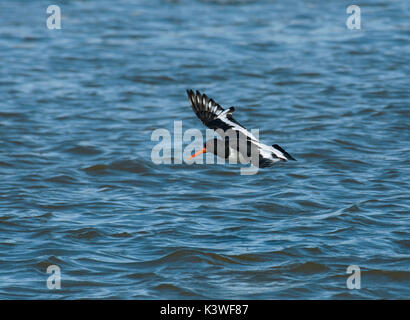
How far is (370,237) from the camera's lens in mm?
10617

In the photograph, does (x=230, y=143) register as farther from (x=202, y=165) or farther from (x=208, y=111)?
(x=202, y=165)

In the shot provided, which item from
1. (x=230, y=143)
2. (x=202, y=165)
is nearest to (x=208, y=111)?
(x=230, y=143)

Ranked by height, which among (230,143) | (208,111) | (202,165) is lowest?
(202,165)

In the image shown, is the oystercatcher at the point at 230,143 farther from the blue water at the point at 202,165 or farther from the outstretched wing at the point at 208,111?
the blue water at the point at 202,165

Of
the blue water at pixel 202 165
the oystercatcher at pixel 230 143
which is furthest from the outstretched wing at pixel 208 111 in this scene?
the blue water at pixel 202 165

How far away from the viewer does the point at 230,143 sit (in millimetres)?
10008

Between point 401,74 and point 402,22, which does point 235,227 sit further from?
point 402,22

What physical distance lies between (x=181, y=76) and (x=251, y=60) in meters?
2.07

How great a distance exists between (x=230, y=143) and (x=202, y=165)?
383 centimetres

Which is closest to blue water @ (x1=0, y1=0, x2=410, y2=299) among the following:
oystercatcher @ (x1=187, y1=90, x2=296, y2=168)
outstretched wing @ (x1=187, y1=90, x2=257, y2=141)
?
oystercatcher @ (x1=187, y1=90, x2=296, y2=168)

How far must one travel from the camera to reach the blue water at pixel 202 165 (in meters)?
9.78

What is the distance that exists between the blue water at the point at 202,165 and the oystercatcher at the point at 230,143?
4.17 ft

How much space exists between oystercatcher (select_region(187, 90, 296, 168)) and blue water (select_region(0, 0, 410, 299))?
1.27m

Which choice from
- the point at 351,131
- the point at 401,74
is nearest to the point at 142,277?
the point at 351,131
